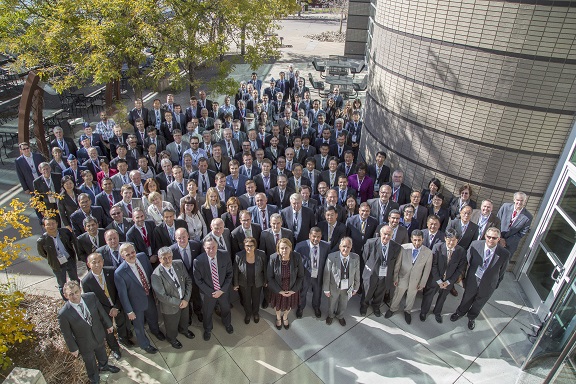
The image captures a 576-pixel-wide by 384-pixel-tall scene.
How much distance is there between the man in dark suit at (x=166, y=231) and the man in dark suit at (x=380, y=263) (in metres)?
3.16

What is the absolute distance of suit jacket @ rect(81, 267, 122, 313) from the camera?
18.3 ft

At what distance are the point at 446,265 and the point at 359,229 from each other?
59.2 inches

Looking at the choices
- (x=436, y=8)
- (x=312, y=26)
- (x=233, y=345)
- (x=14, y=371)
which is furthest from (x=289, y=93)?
(x=312, y=26)

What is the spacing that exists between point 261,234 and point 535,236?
5099mm

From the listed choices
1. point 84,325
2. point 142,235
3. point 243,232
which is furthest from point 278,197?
point 84,325

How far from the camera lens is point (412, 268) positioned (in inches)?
259

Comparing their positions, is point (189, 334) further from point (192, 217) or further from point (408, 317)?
point (408, 317)

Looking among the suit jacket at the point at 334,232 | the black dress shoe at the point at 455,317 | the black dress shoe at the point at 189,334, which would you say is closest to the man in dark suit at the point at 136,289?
the black dress shoe at the point at 189,334

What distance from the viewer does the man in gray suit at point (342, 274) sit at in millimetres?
6236

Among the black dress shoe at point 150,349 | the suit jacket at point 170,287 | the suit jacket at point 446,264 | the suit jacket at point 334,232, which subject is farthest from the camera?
the suit jacket at point 334,232

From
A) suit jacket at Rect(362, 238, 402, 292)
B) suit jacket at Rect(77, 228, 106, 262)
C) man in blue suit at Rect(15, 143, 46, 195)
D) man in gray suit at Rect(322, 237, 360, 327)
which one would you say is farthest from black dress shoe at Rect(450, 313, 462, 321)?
man in blue suit at Rect(15, 143, 46, 195)

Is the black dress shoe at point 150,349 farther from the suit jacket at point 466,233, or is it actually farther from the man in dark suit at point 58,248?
the suit jacket at point 466,233

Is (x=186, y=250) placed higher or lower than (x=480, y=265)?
higher

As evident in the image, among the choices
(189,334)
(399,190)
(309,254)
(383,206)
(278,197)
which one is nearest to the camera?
(309,254)
